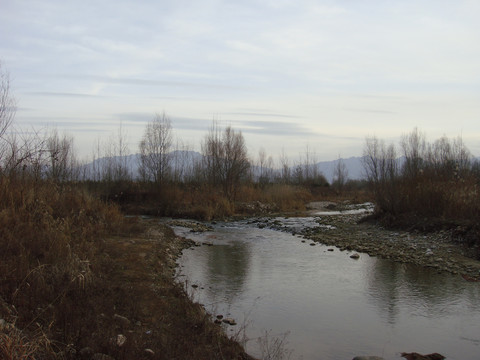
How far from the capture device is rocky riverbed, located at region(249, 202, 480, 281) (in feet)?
34.1

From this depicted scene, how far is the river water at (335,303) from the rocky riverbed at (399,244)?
0.64 meters

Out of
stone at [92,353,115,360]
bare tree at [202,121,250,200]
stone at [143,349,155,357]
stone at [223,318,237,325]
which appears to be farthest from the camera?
bare tree at [202,121,250,200]

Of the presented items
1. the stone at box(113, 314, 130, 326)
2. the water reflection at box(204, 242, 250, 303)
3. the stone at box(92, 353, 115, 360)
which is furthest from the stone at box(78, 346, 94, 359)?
the water reflection at box(204, 242, 250, 303)

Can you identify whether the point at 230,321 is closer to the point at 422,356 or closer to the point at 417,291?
the point at 422,356

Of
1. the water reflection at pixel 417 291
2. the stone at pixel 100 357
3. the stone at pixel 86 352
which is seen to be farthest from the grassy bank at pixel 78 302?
the water reflection at pixel 417 291

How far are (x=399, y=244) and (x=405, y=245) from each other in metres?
0.28

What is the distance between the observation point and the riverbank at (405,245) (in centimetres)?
1036

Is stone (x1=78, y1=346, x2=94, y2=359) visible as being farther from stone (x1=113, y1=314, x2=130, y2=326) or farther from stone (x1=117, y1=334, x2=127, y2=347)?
stone (x1=113, y1=314, x2=130, y2=326)

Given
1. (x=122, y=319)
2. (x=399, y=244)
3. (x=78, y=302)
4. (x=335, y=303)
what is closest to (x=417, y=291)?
(x=335, y=303)

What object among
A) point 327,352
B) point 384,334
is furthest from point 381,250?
point 327,352

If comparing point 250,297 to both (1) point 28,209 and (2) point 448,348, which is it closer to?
(2) point 448,348

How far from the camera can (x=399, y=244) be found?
13242 mm

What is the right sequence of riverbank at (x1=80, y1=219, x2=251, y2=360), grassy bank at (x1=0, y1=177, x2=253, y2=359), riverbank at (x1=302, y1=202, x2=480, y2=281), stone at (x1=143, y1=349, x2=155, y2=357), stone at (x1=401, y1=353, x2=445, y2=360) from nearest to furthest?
grassy bank at (x1=0, y1=177, x2=253, y2=359) → stone at (x1=143, y1=349, x2=155, y2=357) → riverbank at (x1=80, y1=219, x2=251, y2=360) → stone at (x1=401, y1=353, x2=445, y2=360) → riverbank at (x1=302, y1=202, x2=480, y2=281)

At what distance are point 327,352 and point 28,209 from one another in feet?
22.1
